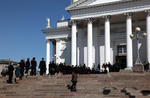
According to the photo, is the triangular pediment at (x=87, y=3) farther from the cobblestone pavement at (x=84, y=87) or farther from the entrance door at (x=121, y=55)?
the cobblestone pavement at (x=84, y=87)

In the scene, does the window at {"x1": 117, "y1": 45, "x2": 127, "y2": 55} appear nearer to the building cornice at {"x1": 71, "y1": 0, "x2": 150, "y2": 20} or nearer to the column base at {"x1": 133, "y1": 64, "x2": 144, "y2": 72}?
the building cornice at {"x1": 71, "y1": 0, "x2": 150, "y2": 20}

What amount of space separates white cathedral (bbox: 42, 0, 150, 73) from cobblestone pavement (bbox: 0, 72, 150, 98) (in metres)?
14.7

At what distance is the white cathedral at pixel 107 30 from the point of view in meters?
34.7

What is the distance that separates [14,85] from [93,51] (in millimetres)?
21616

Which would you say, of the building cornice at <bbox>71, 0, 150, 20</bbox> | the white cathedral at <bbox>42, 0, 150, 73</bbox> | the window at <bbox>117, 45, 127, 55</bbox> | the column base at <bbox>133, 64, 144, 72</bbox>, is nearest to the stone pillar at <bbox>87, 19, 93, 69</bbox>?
the white cathedral at <bbox>42, 0, 150, 73</bbox>

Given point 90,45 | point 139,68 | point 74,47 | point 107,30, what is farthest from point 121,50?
point 139,68

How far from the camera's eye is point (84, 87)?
1784 cm

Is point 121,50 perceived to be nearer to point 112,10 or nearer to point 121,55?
point 121,55

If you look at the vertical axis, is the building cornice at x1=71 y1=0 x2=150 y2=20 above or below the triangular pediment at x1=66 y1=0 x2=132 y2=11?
below

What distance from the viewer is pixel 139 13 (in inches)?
1395

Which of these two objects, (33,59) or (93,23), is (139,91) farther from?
(93,23)

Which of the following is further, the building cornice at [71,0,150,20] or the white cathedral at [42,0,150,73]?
the white cathedral at [42,0,150,73]

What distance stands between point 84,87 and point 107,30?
19.5 m

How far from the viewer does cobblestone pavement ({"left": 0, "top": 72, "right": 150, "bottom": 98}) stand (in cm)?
1592
